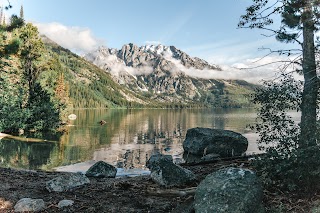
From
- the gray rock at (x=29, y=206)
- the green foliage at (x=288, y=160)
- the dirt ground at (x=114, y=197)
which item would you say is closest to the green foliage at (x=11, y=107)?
the dirt ground at (x=114, y=197)

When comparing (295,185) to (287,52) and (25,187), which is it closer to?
(287,52)

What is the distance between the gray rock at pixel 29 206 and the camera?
8521mm

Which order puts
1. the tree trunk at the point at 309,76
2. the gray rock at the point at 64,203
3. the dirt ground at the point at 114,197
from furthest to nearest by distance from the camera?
the tree trunk at the point at 309,76, the gray rock at the point at 64,203, the dirt ground at the point at 114,197

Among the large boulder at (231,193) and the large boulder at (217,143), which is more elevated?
the large boulder at (231,193)

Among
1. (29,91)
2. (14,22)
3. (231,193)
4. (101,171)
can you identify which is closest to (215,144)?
(101,171)

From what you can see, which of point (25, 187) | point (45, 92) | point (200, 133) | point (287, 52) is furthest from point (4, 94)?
point (287, 52)

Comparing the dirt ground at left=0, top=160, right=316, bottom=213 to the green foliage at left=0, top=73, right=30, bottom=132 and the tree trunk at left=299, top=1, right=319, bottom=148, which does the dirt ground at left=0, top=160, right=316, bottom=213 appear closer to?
the tree trunk at left=299, top=1, right=319, bottom=148

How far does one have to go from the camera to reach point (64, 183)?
10.8 meters

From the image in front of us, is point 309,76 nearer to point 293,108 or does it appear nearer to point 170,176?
point 293,108

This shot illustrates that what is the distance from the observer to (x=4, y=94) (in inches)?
1564

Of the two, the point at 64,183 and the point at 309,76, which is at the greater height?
the point at 309,76

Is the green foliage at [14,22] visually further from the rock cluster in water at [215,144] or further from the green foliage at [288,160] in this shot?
the rock cluster in water at [215,144]

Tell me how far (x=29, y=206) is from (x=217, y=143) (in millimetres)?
21813

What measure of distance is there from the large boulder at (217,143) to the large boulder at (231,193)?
19.3 m
